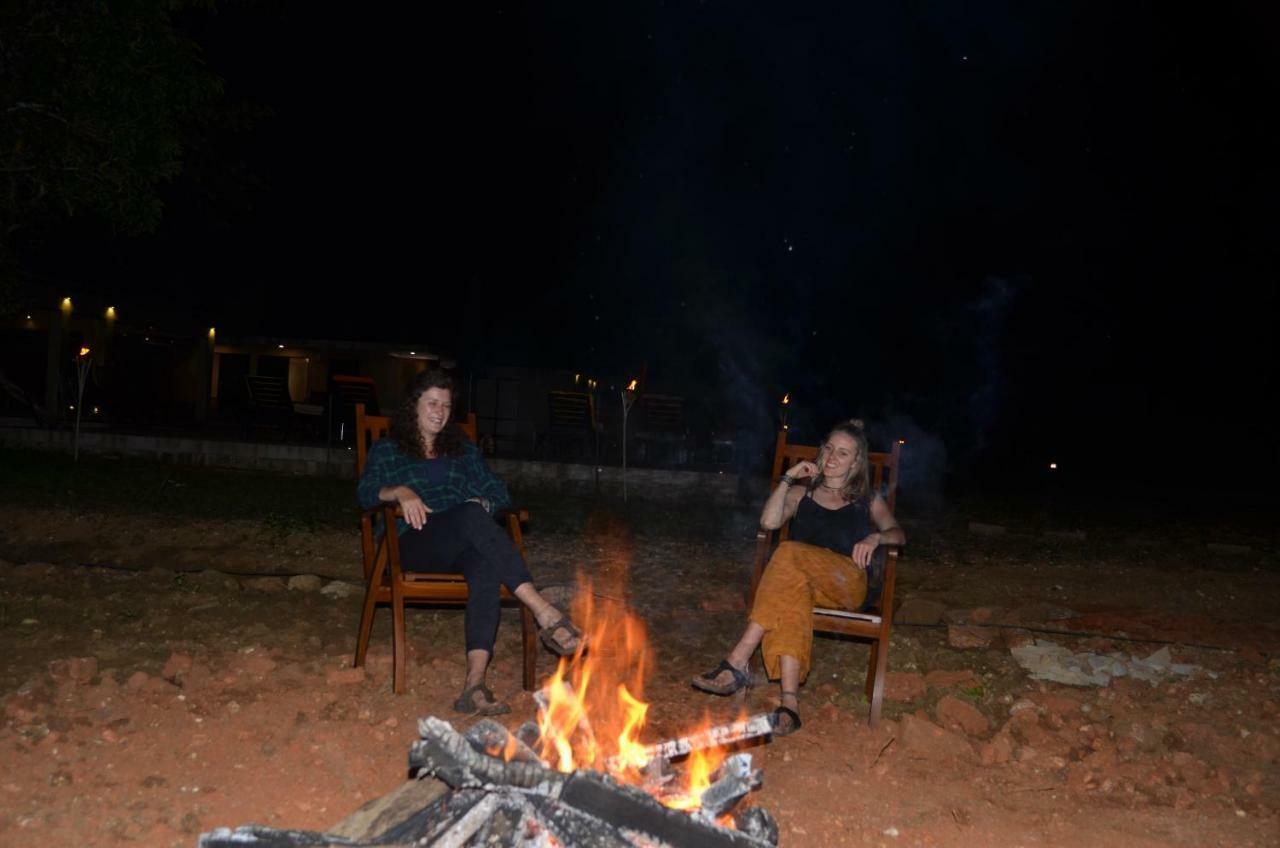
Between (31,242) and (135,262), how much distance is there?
8239mm

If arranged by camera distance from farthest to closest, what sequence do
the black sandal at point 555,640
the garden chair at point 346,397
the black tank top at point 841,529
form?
the garden chair at point 346,397 → the black tank top at point 841,529 → the black sandal at point 555,640

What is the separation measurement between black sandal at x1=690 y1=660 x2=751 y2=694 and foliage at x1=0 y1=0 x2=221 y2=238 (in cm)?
579

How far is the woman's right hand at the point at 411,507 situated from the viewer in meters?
3.43

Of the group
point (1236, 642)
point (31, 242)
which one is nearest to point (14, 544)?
point (31, 242)

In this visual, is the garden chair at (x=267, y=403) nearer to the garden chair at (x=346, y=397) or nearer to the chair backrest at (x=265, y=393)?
the chair backrest at (x=265, y=393)

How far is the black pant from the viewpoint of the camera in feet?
11.2

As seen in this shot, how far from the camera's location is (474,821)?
6.55 ft

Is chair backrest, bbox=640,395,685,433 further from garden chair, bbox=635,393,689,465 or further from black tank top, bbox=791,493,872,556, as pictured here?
black tank top, bbox=791,493,872,556

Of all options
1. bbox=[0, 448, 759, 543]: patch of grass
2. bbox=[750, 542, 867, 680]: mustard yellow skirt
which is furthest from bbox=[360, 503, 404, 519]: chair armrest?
bbox=[0, 448, 759, 543]: patch of grass

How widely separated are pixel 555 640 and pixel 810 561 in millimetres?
1027

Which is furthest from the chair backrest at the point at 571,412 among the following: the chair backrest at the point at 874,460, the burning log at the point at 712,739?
the burning log at the point at 712,739

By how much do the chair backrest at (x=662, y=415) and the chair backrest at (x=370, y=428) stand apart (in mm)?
9211

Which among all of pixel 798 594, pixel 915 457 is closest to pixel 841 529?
pixel 798 594

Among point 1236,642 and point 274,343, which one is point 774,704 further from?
point 274,343
